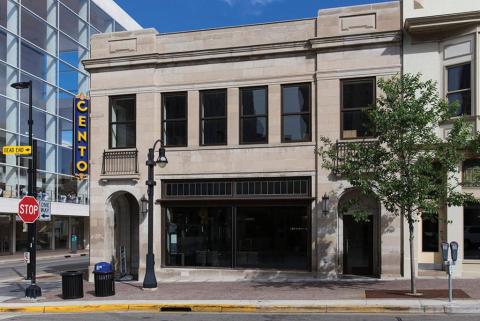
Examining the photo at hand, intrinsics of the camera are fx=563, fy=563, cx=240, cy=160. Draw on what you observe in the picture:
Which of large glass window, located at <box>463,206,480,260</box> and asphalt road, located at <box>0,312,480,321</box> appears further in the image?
large glass window, located at <box>463,206,480,260</box>

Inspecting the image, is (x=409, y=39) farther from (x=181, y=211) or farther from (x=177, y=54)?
(x=181, y=211)

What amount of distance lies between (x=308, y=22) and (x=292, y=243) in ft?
23.7

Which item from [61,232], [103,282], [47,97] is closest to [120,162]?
[103,282]

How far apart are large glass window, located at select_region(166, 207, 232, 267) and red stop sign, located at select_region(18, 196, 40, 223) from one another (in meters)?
4.98

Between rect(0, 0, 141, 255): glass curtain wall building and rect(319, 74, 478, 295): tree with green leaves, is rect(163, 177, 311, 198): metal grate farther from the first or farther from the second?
rect(0, 0, 141, 255): glass curtain wall building

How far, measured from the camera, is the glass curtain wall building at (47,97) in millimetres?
36938

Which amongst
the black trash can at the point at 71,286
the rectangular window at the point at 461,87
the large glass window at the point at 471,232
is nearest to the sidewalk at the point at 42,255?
the black trash can at the point at 71,286

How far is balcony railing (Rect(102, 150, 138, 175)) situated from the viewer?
1970 centimetres

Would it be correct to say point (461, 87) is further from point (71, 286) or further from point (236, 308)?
point (71, 286)

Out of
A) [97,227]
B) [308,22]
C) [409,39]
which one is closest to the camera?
[409,39]

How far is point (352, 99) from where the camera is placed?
58.8ft

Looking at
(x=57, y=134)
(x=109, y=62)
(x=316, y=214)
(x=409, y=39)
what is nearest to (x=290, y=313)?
(x=316, y=214)

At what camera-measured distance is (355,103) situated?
1788cm

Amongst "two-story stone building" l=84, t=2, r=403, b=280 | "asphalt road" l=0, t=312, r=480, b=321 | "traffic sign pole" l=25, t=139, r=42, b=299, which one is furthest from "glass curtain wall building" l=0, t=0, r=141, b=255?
"asphalt road" l=0, t=312, r=480, b=321
